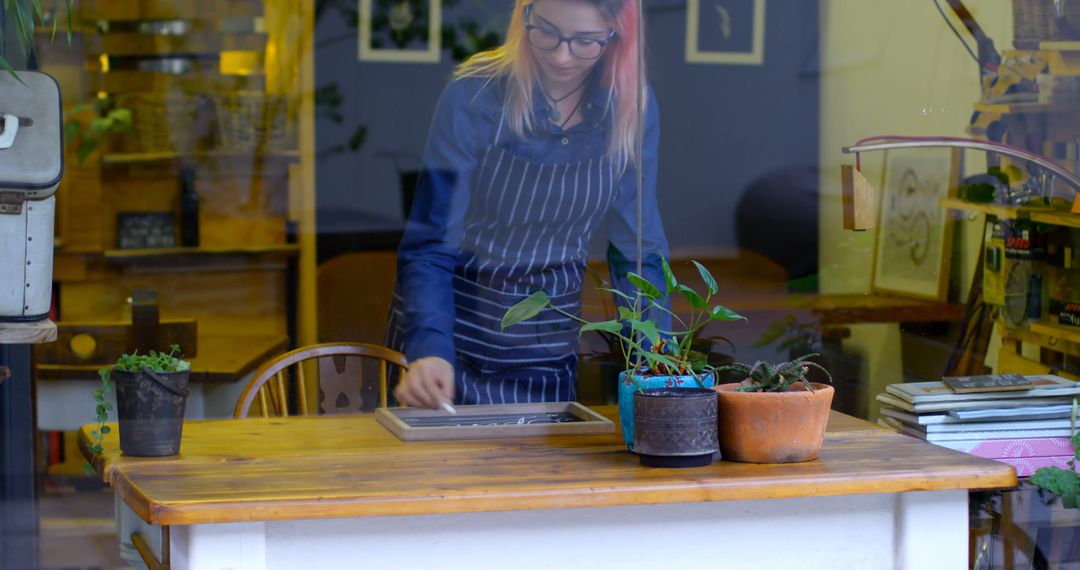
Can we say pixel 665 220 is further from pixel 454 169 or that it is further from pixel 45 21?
pixel 45 21

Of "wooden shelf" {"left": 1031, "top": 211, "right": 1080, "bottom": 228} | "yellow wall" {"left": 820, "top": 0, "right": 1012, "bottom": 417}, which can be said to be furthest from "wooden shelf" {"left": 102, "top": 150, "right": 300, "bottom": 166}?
"wooden shelf" {"left": 1031, "top": 211, "right": 1080, "bottom": 228}

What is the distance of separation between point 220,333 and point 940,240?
7.33ft

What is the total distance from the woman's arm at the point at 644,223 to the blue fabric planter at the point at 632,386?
138cm

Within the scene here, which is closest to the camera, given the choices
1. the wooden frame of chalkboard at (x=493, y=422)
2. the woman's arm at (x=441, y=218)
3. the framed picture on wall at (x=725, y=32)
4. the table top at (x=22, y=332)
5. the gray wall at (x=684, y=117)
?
the wooden frame of chalkboard at (x=493, y=422)

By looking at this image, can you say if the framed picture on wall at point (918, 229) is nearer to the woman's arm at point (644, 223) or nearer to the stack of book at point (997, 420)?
the woman's arm at point (644, 223)

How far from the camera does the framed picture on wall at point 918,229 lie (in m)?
4.29

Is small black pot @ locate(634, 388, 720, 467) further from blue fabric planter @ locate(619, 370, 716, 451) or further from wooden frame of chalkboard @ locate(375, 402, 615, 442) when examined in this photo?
wooden frame of chalkboard @ locate(375, 402, 615, 442)

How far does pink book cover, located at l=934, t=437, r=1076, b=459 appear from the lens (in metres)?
2.96

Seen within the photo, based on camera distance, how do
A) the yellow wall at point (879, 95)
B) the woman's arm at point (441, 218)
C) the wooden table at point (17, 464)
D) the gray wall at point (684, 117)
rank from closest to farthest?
the wooden table at point (17, 464) < the woman's arm at point (441, 218) < the gray wall at point (684, 117) < the yellow wall at point (879, 95)

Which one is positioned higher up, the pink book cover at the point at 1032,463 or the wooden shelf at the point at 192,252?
the wooden shelf at the point at 192,252

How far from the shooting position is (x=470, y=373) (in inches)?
151

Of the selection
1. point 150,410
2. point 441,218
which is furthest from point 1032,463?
point 150,410

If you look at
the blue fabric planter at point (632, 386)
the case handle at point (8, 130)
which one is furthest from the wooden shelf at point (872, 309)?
the case handle at point (8, 130)

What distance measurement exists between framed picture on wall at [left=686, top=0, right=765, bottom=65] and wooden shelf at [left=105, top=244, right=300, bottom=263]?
1340mm
